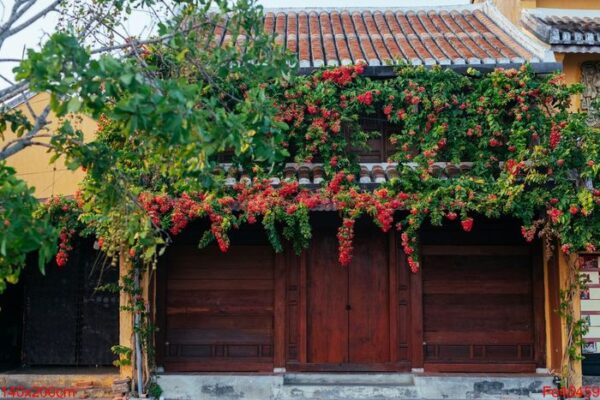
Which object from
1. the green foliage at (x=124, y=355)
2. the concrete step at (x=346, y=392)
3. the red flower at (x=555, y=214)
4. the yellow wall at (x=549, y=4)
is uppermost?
the yellow wall at (x=549, y=4)

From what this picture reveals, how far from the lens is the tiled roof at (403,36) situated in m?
12.3

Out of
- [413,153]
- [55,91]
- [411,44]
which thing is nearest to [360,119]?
[413,153]

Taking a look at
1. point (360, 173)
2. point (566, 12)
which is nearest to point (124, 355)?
point (360, 173)

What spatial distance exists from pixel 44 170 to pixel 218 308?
4156 millimetres

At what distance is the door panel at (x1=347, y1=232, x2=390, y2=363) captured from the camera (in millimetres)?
12078

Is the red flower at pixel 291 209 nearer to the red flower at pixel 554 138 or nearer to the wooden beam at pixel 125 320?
the wooden beam at pixel 125 320

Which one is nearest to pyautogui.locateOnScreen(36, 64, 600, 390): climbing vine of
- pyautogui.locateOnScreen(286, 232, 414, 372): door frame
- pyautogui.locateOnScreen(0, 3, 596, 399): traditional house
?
pyautogui.locateOnScreen(0, 3, 596, 399): traditional house

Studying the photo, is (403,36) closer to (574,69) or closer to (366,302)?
(574,69)

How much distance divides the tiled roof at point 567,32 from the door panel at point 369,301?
4158 millimetres

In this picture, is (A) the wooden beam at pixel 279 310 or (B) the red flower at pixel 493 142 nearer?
(B) the red flower at pixel 493 142

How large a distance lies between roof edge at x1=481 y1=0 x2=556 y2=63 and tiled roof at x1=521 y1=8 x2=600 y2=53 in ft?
0.53

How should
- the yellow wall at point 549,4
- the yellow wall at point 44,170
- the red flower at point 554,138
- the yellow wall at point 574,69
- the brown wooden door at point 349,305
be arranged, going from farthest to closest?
the yellow wall at point 549,4 → the yellow wall at point 44,170 → the yellow wall at point 574,69 → the brown wooden door at point 349,305 → the red flower at point 554,138

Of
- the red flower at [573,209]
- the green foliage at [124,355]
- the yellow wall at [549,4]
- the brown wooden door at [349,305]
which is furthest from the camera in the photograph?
the yellow wall at [549,4]

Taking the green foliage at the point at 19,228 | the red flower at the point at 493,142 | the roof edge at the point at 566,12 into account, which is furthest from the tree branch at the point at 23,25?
the roof edge at the point at 566,12
